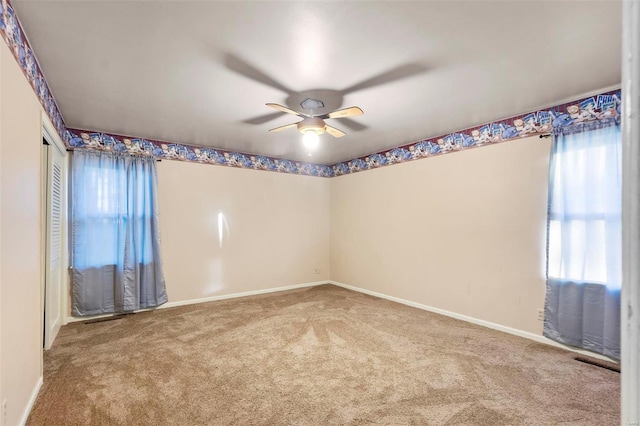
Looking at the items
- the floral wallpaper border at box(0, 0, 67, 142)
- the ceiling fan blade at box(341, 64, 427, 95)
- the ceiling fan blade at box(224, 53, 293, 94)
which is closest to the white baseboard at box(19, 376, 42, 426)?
the floral wallpaper border at box(0, 0, 67, 142)

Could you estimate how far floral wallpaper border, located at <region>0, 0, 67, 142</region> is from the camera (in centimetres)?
173

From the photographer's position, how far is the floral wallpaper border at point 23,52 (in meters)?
1.73

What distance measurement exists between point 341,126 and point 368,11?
2.01 metres

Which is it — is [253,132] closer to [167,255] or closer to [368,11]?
[167,255]

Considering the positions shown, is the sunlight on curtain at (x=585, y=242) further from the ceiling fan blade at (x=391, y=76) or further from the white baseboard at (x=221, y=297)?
the white baseboard at (x=221, y=297)

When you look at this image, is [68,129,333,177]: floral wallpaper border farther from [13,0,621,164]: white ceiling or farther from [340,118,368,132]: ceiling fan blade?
[340,118,368,132]: ceiling fan blade

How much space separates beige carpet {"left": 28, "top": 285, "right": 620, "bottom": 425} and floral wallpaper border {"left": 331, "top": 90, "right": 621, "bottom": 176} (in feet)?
7.22

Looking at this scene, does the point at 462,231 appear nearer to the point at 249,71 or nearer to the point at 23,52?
the point at 249,71

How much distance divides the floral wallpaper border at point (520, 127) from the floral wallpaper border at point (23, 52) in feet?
13.6

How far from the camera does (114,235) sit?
13.8ft

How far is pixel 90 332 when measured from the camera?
3.58m

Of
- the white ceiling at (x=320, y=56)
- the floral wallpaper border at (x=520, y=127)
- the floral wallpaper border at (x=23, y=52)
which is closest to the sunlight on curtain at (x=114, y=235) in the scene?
the white ceiling at (x=320, y=56)

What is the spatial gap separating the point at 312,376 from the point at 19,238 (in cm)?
218

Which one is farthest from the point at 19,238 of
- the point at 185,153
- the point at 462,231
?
the point at 462,231
